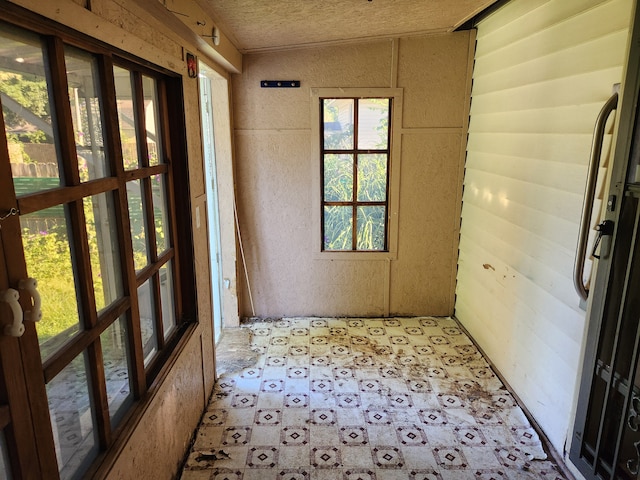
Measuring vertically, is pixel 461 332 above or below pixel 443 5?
below

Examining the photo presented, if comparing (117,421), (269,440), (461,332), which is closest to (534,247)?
(461,332)

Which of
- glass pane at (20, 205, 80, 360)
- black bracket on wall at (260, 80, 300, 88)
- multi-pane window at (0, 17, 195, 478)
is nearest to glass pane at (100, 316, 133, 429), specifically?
multi-pane window at (0, 17, 195, 478)

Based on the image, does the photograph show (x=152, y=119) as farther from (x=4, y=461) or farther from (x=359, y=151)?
(x=359, y=151)

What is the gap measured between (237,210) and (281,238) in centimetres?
45

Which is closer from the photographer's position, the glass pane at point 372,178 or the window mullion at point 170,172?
the window mullion at point 170,172

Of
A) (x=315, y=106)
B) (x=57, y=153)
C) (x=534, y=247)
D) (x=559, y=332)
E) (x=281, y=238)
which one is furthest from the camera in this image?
(x=281, y=238)

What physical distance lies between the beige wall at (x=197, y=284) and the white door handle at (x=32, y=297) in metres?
0.61

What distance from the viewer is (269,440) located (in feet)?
7.67

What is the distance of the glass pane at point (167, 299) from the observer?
2109mm

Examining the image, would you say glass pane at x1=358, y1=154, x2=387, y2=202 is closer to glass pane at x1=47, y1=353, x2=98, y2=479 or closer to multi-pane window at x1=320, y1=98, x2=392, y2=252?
multi-pane window at x1=320, y1=98, x2=392, y2=252

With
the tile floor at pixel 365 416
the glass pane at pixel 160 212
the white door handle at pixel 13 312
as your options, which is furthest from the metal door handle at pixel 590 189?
the white door handle at pixel 13 312

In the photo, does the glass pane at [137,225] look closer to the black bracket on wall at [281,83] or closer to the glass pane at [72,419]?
the glass pane at [72,419]

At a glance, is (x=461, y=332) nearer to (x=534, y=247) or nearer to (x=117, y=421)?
(x=534, y=247)

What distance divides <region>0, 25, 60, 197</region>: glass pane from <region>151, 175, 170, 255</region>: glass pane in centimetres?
81
